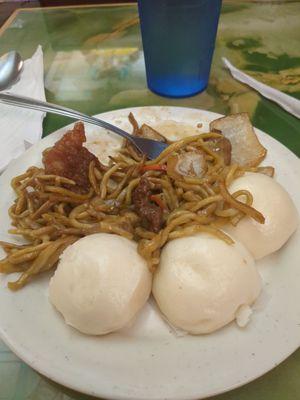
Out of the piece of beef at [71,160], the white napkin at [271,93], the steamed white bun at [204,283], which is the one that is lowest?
the white napkin at [271,93]

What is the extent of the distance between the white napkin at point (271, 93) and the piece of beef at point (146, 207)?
2.99 feet

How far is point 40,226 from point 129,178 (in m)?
0.33

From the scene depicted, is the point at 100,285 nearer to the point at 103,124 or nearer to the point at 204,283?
the point at 204,283

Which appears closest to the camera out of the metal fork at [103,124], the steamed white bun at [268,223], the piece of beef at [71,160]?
the steamed white bun at [268,223]

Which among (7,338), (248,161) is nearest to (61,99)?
(248,161)

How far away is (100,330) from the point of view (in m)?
0.81

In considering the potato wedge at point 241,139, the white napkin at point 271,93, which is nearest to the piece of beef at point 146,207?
the potato wedge at point 241,139

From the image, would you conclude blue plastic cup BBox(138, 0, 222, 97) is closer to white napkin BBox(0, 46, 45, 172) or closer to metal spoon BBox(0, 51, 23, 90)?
white napkin BBox(0, 46, 45, 172)

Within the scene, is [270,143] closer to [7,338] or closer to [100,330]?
[100,330]

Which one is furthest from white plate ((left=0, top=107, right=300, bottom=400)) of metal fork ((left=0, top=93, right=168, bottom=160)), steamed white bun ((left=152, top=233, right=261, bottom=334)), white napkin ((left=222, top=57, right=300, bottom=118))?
white napkin ((left=222, top=57, right=300, bottom=118))

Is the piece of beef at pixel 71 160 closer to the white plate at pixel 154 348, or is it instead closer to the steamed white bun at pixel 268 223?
the white plate at pixel 154 348

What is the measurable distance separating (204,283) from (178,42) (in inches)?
46.1

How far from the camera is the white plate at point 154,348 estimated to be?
2.35ft

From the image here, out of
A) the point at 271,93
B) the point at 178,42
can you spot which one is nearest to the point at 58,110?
the point at 178,42
